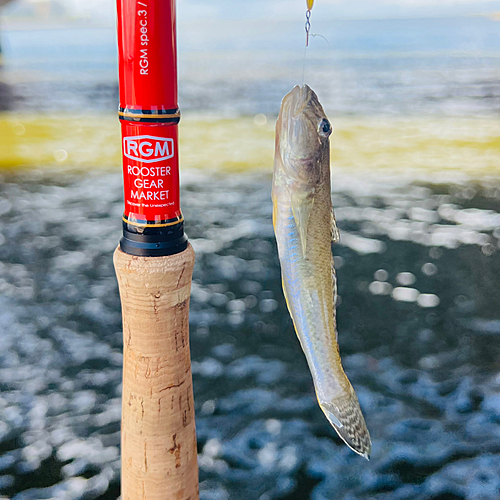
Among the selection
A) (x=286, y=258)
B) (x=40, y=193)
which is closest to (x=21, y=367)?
(x=286, y=258)

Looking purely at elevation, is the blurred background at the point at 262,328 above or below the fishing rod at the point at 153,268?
below

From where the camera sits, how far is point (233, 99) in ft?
55.7

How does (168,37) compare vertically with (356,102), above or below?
above

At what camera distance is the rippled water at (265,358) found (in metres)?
2.93

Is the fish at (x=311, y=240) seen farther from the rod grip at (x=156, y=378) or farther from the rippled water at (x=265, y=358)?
the rippled water at (x=265, y=358)

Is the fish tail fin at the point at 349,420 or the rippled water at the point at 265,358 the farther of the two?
the rippled water at the point at 265,358

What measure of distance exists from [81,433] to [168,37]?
2.40 meters

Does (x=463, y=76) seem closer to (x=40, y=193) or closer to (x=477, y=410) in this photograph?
(x=40, y=193)

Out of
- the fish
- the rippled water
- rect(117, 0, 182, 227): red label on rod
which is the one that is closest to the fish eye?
the fish

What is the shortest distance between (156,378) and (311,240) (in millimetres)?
618

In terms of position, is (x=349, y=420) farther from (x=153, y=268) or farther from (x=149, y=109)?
(x=149, y=109)

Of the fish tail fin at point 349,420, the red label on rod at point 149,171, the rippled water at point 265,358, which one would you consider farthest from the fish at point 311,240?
the rippled water at point 265,358

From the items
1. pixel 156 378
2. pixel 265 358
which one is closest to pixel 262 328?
pixel 265 358

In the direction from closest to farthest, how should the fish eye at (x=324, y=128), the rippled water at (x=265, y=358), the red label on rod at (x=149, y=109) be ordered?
the red label on rod at (x=149, y=109), the fish eye at (x=324, y=128), the rippled water at (x=265, y=358)
